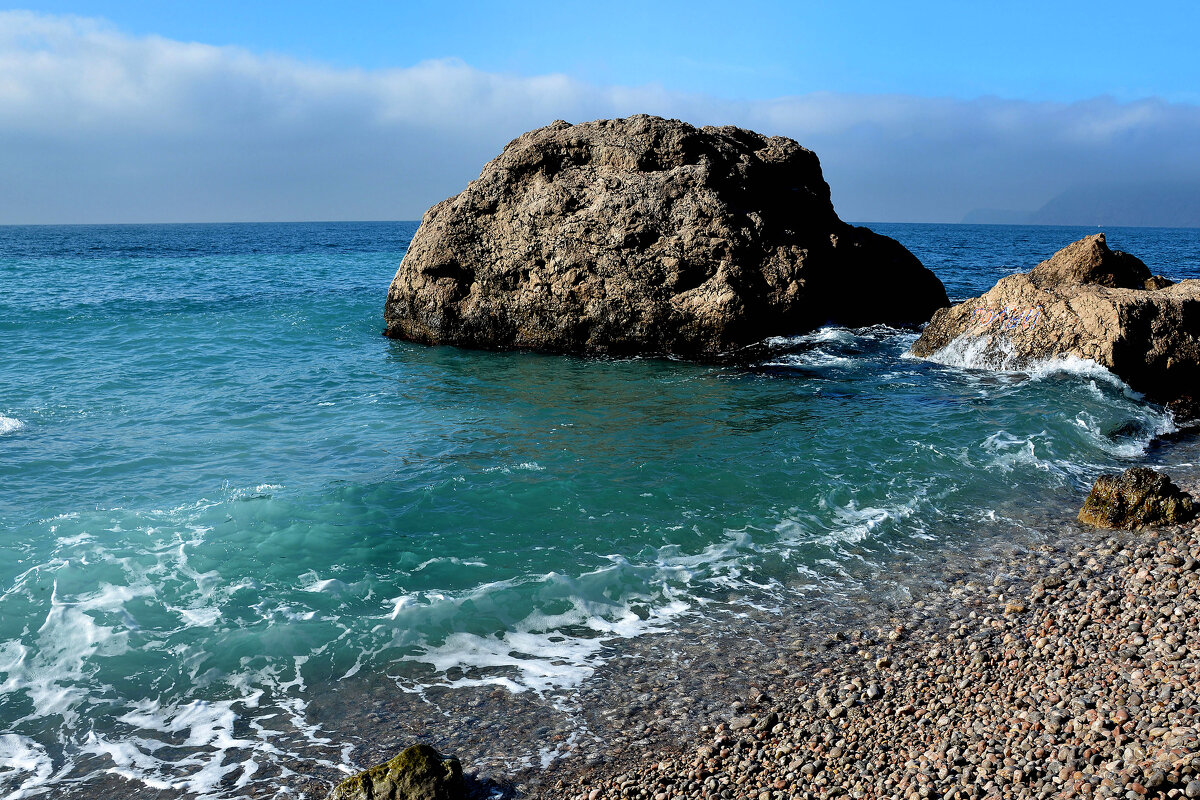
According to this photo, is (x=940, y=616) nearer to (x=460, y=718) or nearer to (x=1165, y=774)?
(x=1165, y=774)

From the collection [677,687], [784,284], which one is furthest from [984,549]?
[784,284]

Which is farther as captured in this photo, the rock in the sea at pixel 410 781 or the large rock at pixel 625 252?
the large rock at pixel 625 252

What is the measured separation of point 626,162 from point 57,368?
12.7 m

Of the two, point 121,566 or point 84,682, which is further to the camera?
point 121,566

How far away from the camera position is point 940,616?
662 cm

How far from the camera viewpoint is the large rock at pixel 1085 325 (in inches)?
533

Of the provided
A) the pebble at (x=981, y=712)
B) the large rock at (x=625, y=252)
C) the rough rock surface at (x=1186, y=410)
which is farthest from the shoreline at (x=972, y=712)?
the large rock at (x=625, y=252)

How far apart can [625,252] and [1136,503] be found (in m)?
10.6

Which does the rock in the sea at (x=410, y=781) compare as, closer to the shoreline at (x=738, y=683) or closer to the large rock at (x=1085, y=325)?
the shoreline at (x=738, y=683)

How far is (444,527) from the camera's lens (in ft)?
28.1

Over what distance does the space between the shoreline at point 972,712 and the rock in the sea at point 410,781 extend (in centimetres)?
54

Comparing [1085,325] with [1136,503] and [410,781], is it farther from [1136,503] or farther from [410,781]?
[410,781]

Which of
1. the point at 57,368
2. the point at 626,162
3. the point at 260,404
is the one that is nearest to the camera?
the point at 260,404

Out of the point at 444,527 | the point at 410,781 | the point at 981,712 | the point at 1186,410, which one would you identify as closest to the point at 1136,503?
the point at 981,712
